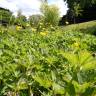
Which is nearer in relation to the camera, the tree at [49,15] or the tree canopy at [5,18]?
the tree canopy at [5,18]

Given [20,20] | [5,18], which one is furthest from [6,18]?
[20,20]

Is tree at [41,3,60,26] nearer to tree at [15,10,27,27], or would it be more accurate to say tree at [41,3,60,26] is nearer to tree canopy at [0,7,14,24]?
tree canopy at [0,7,14,24]

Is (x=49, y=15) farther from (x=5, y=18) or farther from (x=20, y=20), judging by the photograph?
(x=20, y=20)

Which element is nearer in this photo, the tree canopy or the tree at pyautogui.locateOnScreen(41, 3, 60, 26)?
the tree canopy

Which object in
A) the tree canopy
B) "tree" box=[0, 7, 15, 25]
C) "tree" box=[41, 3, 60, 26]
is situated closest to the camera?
"tree" box=[0, 7, 15, 25]

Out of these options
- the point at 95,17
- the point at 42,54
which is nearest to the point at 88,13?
the point at 95,17

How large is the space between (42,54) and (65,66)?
0.52 meters

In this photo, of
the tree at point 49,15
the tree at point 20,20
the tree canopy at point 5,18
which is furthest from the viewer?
the tree at point 49,15

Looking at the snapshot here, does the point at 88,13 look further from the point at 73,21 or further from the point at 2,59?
the point at 2,59

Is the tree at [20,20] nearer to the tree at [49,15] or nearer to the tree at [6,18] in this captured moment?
the tree at [6,18]

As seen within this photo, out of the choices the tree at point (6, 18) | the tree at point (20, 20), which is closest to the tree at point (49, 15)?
the tree at point (6, 18)

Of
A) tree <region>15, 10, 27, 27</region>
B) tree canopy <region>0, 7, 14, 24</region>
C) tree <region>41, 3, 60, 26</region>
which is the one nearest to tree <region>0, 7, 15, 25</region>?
tree canopy <region>0, 7, 14, 24</region>

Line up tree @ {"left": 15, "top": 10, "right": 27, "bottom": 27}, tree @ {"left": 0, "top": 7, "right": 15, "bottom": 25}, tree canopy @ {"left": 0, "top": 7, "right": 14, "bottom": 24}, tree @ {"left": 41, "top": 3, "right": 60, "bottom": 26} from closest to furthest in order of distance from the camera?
tree @ {"left": 0, "top": 7, "right": 15, "bottom": 25}, tree canopy @ {"left": 0, "top": 7, "right": 14, "bottom": 24}, tree @ {"left": 15, "top": 10, "right": 27, "bottom": 27}, tree @ {"left": 41, "top": 3, "right": 60, "bottom": 26}

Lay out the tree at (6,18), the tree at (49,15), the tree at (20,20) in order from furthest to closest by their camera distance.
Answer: the tree at (49,15), the tree at (20,20), the tree at (6,18)
